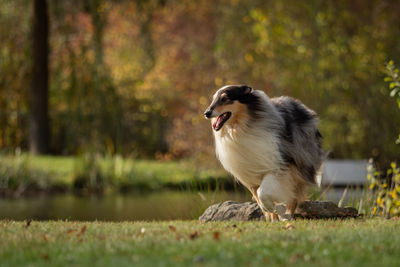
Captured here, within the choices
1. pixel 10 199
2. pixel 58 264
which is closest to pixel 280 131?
pixel 58 264

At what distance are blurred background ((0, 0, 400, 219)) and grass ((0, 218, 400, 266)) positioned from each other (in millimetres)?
8609

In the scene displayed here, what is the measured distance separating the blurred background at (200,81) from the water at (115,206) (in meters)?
0.73

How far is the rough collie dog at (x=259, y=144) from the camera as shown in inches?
275

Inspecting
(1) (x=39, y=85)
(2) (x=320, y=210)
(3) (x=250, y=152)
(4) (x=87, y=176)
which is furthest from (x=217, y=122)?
(1) (x=39, y=85)

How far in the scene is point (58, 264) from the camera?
4.57 metres

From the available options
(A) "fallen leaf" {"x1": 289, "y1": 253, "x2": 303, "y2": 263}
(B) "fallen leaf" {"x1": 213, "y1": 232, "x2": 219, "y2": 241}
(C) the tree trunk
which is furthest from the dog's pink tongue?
(C) the tree trunk

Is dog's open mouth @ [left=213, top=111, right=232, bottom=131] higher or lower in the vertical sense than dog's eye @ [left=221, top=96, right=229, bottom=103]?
lower

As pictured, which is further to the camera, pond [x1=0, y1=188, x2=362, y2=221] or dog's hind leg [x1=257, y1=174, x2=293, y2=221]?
pond [x1=0, y1=188, x2=362, y2=221]

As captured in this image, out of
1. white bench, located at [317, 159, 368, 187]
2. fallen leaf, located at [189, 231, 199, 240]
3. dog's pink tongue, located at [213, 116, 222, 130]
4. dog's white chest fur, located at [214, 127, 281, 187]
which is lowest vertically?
white bench, located at [317, 159, 368, 187]

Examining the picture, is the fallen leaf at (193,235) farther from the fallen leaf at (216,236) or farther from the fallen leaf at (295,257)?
the fallen leaf at (295,257)

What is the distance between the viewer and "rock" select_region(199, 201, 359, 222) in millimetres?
8031

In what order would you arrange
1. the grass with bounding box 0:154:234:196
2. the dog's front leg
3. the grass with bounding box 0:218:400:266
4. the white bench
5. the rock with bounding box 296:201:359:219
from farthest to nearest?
the white bench < the grass with bounding box 0:154:234:196 < the rock with bounding box 296:201:359:219 < the dog's front leg < the grass with bounding box 0:218:400:266

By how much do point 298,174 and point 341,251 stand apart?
8.25ft

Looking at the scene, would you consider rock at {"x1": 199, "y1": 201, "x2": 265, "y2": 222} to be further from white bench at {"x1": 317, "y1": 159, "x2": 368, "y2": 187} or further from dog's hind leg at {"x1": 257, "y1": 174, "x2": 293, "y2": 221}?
white bench at {"x1": 317, "y1": 159, "x2": 368, "y2": 187}
